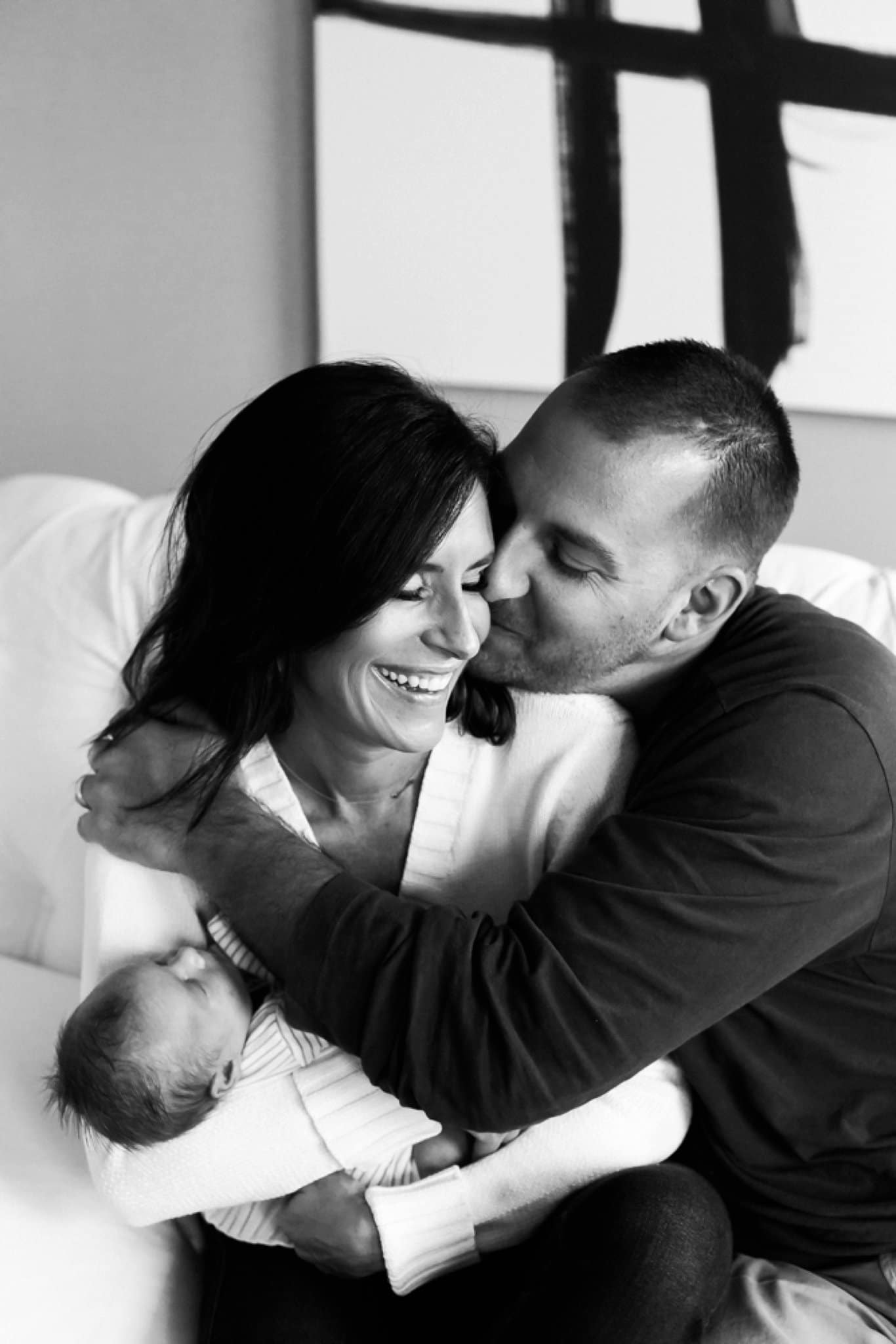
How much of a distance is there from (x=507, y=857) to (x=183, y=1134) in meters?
0.46

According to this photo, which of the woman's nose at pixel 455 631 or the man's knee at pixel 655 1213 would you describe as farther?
the woman's nose at pixel 455 631

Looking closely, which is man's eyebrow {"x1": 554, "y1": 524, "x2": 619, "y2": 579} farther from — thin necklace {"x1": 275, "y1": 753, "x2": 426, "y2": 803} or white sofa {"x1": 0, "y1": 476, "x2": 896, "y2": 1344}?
white sofa {"x1": 0, "y1": 476, "x2": 896, "y2": 1344}

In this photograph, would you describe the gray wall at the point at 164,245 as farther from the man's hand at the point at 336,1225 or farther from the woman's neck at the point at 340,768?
the man's hand at the point at 336,1225

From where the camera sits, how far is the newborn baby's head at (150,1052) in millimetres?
1219

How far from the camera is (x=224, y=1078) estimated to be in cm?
128

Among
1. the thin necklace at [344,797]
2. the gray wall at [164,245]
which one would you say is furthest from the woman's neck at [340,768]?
the gray wall at [164,245]

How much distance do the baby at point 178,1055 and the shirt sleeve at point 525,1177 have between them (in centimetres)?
4

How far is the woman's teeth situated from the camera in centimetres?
134

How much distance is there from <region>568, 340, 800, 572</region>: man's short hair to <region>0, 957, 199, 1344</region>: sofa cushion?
107cm

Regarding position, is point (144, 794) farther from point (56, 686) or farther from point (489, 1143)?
point (56, 686)

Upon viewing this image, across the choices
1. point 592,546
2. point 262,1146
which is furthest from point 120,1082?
point 592,546

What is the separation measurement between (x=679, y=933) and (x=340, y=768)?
0.51m

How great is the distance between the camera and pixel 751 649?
1.33 m

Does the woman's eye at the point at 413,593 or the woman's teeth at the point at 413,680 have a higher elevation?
the woman's eye at the point at 413,593
